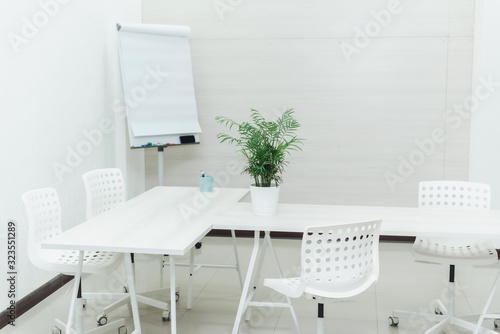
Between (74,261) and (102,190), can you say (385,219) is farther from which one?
(102,190)

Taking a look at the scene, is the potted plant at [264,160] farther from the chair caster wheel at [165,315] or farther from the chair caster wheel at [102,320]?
the chair caster wheel at [102,320]

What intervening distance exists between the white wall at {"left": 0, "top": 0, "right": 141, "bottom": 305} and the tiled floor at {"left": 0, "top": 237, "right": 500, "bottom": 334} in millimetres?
503

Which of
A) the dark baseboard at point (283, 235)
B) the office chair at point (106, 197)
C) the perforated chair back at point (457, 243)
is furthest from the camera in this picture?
the dark baseboard at point (283, 235)

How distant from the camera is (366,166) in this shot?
19.4 feet

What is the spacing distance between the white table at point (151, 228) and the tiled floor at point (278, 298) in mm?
743

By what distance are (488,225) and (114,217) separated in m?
2.08

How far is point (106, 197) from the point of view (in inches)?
166

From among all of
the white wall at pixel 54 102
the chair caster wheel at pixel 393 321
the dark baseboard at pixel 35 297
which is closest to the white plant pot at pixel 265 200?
the chair caster wheel at pixel 393 321

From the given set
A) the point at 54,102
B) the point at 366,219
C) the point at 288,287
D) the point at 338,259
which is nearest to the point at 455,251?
the point at 366,219

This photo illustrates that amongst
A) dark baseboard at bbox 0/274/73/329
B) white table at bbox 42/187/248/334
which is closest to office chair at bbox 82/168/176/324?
white table at bbox 42/187/248/334

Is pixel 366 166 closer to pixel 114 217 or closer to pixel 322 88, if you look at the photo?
pixel 322 88

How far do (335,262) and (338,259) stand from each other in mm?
20

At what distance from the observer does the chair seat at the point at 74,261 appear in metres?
3.41

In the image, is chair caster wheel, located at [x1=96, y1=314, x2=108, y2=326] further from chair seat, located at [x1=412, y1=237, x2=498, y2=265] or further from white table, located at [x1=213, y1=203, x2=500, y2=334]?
chair seat, located at [x1=412, y1=237, x2=498, y2=265]
